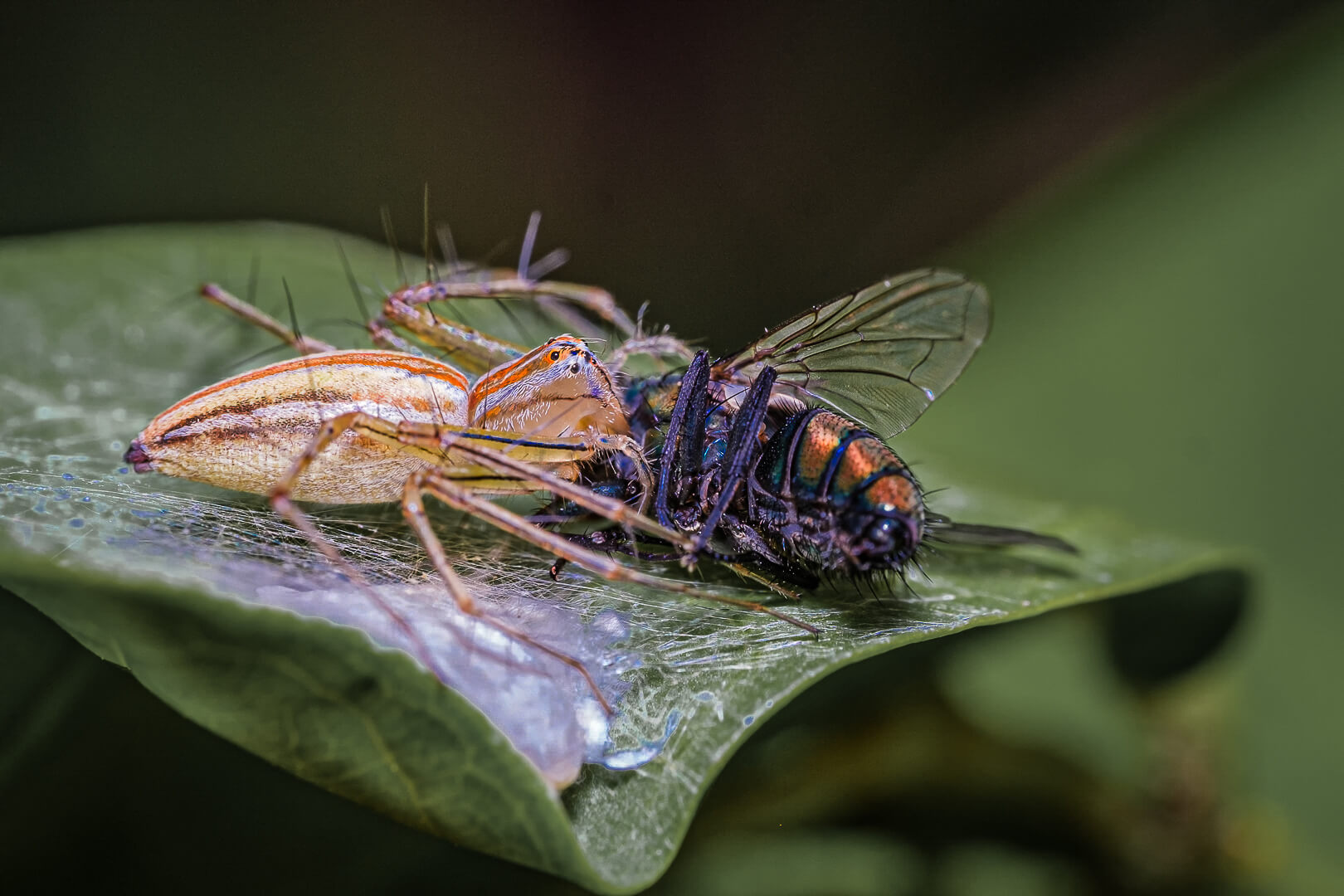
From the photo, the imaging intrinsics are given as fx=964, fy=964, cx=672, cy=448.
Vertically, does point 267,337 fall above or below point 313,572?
above

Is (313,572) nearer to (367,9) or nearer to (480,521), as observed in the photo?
(480,521)

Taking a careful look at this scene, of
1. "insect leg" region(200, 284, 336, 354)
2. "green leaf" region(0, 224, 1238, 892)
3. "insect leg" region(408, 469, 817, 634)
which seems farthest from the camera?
"insect leg" region(200, 284, 336, 354)

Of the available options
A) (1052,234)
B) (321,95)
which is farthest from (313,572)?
(321,95)

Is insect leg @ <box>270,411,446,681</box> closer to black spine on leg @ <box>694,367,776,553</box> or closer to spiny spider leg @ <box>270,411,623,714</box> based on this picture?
spiny spider leg @ <box>270,411,623,714</box>

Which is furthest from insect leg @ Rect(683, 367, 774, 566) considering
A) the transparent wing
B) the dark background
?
the dark background

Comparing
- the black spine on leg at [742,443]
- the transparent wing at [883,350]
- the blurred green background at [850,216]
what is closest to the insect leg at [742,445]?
the black spine on leg at [742,443]

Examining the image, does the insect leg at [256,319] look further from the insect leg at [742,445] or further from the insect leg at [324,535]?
the insect leg at [742,445]

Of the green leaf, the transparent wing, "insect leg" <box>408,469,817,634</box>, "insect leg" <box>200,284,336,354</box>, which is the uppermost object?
the transparent wing
